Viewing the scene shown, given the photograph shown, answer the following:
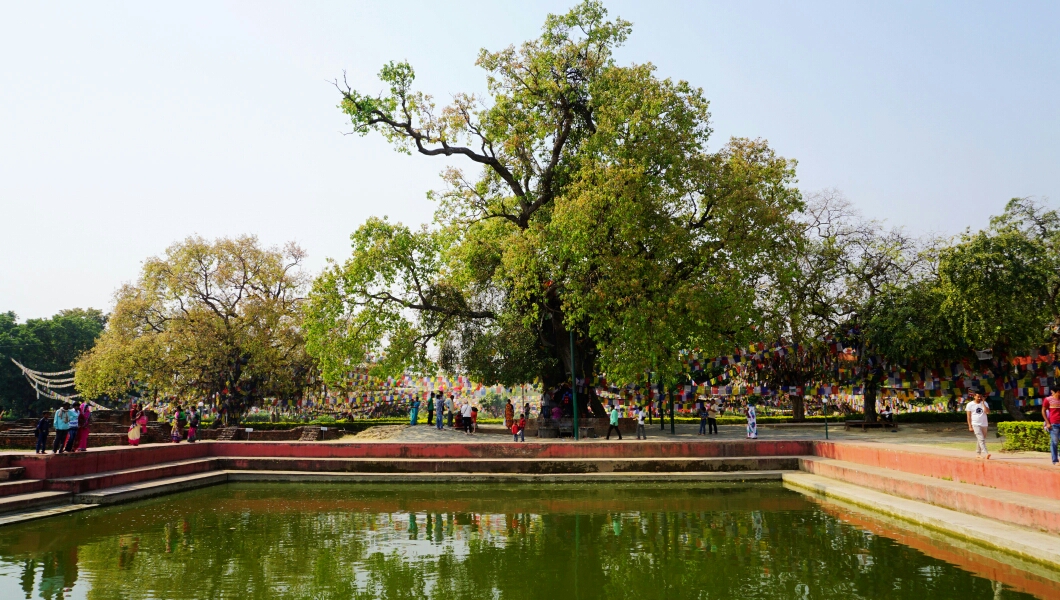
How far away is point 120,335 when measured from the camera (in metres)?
35.2

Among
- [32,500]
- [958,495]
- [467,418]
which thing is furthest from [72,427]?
[958,495]

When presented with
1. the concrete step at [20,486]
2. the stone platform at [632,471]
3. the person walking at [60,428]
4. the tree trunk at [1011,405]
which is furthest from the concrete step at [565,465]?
the tree trunk at [1011,405]

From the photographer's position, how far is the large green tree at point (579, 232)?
21.9m

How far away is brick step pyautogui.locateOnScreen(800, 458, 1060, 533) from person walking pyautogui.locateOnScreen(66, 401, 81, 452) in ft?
53.7

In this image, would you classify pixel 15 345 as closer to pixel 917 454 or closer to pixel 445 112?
pixel 445 112

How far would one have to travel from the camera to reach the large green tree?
21.9 m

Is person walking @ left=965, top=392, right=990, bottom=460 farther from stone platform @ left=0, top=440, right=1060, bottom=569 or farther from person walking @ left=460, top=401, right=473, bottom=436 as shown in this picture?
person walking @ left=460, top=401, right=473, bottom=436

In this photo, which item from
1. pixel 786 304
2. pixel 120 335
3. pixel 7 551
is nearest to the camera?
pixel 7 551

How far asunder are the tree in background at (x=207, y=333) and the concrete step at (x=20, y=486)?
20.0m

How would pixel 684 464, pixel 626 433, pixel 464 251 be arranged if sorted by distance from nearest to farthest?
pixel 684 464 < pixel 464 251 < pixel 626 433

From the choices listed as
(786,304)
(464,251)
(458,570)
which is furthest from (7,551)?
(786,304)

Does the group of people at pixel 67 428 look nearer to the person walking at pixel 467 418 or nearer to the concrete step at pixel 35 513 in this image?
the concrete step at pixel 35 513

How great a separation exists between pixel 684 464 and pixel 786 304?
14634 millimetres

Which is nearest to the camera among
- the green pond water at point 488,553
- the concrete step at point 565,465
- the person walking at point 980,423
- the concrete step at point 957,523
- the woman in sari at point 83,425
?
the green pond water at point 488,553
